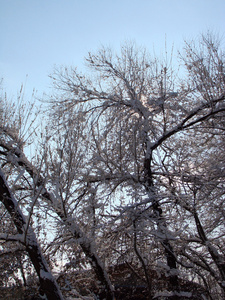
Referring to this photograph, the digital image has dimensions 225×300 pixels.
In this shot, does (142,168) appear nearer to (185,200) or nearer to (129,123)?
(129,123)

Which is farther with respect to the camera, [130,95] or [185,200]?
[130,95]

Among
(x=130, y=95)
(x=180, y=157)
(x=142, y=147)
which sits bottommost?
(x=180, y=157)

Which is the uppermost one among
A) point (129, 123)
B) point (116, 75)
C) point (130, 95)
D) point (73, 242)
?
point (116, 75)

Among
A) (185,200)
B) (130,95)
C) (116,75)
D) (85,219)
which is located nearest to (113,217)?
(85,219)

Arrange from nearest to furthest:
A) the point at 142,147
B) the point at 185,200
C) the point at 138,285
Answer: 1. the point at 185,200
2. the point at 142,147
3. the point at 138,285

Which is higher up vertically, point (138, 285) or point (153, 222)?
point (153, 222)

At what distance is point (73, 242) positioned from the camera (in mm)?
6789

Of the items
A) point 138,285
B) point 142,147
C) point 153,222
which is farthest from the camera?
point 138,285

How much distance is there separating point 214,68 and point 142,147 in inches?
121

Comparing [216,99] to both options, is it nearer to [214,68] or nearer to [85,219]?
[214,68]

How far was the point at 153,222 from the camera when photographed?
5.86 m

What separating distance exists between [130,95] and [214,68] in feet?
8.34

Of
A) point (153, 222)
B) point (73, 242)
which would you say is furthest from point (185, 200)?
point (73, 242)

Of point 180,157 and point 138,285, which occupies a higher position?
point 180,157
